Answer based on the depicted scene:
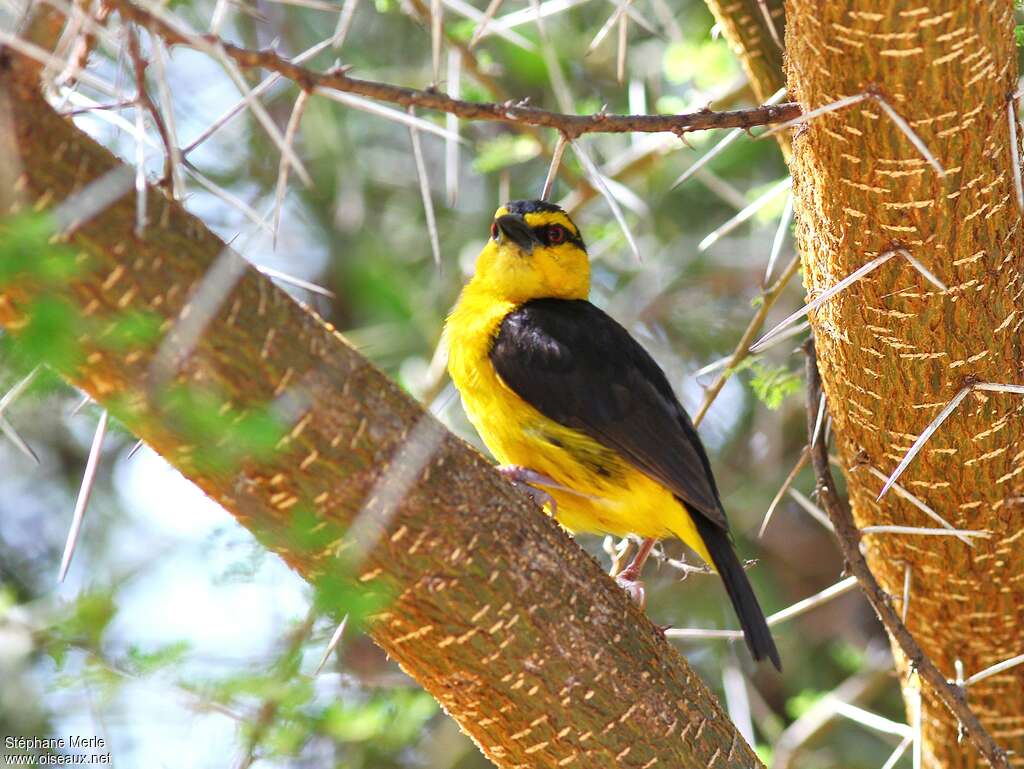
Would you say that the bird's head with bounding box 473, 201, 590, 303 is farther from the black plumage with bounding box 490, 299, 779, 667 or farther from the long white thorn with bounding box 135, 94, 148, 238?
the long white thorn with bounding box 135, 94, 148, 238

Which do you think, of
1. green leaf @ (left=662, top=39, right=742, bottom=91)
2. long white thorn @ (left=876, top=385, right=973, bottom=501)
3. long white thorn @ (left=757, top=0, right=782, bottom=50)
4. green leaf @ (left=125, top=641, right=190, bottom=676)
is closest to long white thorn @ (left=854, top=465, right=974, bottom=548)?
long white thorn @ (left=876, top=385, right=973, bottom=501)

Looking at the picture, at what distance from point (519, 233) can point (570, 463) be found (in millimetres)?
1050

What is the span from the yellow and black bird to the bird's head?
0.89 ft

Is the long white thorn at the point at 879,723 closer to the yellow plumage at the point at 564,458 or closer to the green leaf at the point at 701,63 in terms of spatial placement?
the yellow plumage at the point at 564,458

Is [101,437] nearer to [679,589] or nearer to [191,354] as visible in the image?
→ [191,354]

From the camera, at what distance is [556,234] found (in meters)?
4.71

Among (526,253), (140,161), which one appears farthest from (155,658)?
(526,253)

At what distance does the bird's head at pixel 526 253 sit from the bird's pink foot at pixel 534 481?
807mm

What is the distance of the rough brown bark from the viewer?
212 centimetres

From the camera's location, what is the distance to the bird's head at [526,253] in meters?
4.63

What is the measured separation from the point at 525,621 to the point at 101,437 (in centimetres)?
86

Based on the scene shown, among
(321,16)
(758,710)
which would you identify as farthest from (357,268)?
(758,710)

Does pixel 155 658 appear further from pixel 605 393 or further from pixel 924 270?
pixel 605 393

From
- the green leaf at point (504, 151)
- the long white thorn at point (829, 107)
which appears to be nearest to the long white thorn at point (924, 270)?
the long white thorn at point (829, 107)
